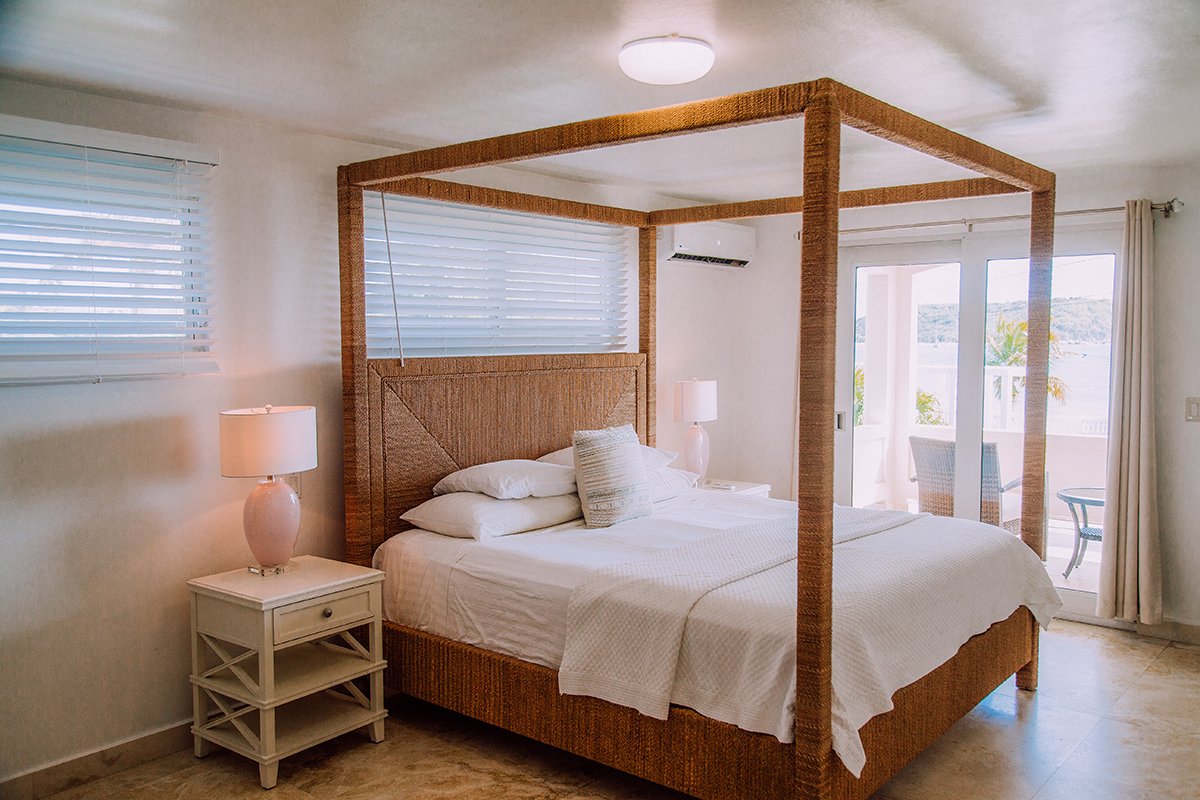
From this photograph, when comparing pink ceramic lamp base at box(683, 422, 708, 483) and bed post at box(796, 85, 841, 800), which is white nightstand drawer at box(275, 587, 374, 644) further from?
pink ceramic lamp base at box(683, 422, 708, 483)

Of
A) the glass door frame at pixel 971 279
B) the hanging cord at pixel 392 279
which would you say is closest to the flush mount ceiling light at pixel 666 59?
the hanging cord at pixel 392 279

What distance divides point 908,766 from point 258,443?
252cm

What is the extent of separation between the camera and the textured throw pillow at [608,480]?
154 inches

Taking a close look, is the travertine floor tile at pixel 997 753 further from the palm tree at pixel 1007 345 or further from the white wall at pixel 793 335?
the palm tree at pixel 1007 345

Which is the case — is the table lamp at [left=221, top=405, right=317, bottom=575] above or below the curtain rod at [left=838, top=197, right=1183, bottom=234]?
below

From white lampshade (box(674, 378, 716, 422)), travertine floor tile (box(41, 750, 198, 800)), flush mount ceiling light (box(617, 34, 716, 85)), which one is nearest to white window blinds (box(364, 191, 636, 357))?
white lampshade (box(674, 378, 716, 422))

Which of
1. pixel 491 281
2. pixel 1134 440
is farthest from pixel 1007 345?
pixel 491 281

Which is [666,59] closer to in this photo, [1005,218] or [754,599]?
[754,599]

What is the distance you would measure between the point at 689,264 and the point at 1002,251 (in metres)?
1.78

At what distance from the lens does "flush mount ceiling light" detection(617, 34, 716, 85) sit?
255cm

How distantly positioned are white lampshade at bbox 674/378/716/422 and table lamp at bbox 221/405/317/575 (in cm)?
245

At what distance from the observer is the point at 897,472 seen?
5.47m

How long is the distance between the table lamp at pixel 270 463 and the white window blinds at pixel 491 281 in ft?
2.75

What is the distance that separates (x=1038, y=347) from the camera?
3643 millimetres
